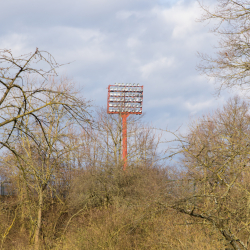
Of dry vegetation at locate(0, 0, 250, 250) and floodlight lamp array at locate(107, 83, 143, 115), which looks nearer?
dry vegetation at locate(0, 0, 250, 250)

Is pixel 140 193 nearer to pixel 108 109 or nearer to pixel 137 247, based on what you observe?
pixel 137 247

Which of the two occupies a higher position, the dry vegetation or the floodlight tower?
the floodlight tower

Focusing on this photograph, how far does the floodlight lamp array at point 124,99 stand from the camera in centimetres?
2764

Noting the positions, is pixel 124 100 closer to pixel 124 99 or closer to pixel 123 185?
pixel 124 99

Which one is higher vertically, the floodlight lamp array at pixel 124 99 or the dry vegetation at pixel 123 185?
the floodlight lamp array at pixel 124 99

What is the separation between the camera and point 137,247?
11062mm

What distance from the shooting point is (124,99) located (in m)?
29.3

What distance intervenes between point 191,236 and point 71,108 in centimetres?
675

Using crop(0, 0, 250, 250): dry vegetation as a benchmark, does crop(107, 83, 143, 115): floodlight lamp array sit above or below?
above

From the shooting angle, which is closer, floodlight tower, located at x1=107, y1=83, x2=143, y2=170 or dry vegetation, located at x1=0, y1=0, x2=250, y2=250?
dry vegetation, located at x1=0, y1=0, x2=250, y2=250

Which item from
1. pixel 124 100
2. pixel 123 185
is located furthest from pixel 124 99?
pixel 123 185

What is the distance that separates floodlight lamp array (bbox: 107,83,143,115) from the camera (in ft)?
90.7

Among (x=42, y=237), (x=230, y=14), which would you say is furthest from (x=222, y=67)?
(x=42, y=237)

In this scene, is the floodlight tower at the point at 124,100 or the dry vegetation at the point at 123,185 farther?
the floodlight tower at the point at 124,100
